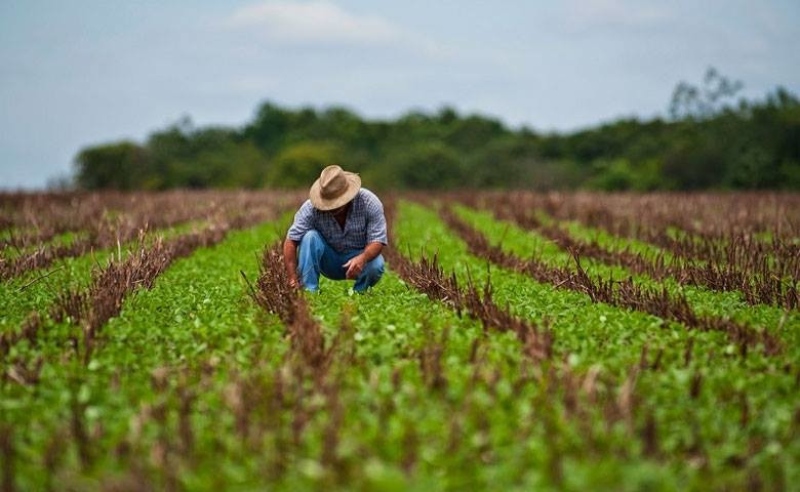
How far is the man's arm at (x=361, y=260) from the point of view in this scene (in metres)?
7.81

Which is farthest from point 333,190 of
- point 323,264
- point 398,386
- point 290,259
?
point 398,386

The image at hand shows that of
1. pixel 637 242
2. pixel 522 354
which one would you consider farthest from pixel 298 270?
pixel 637 242

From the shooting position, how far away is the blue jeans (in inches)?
323

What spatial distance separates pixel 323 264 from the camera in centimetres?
859

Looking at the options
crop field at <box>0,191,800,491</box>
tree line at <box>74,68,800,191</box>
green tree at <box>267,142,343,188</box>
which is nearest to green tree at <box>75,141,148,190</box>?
tree line at <box>74,68,800,191</box>

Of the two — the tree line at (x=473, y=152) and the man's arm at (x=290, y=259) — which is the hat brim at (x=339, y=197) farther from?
the tree line at (x=473, y=152)

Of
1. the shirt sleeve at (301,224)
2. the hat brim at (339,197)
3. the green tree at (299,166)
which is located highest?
the hat brim at (339,197)

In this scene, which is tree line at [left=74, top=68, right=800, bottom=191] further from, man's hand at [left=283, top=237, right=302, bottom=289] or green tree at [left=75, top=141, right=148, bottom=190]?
man's hand at [left=283, top=237, right=302, bottom=289]

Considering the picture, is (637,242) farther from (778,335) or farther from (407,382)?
(407,382)

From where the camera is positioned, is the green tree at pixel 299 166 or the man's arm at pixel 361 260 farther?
the green tree at pixel 299 166

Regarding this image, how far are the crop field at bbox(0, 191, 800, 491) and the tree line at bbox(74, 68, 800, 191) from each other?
46878 millimetres

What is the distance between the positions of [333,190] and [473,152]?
81.4 metres

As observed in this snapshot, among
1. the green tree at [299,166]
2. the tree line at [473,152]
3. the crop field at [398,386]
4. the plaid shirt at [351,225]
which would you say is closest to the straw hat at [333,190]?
the plaid shirt at [351,225]

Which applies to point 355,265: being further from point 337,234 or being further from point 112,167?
point 112,167
